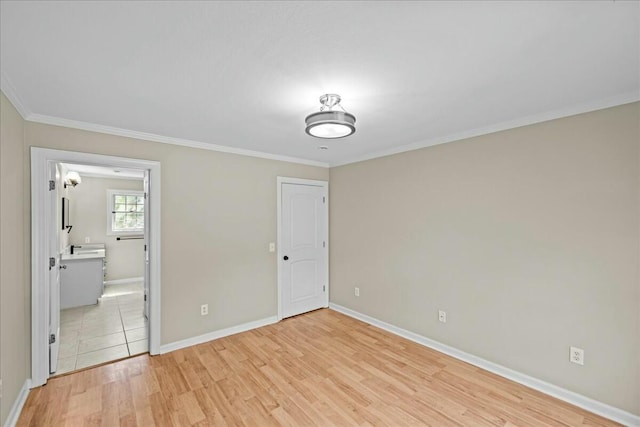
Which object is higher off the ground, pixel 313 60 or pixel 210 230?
pixel 313 60

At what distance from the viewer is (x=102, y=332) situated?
367 centimetres

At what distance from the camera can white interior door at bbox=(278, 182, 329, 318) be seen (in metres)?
4.16

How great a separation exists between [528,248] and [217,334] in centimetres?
347

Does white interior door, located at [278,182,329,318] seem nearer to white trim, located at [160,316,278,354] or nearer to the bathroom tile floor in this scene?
white trim, located at [160,316,278,354]

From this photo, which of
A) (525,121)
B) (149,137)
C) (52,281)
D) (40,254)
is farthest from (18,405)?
(525,121)

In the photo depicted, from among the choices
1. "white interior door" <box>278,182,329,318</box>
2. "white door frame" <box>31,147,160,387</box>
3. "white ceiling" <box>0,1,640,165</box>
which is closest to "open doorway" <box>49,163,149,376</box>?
"white door frame" <box>31,147,160,387</box>

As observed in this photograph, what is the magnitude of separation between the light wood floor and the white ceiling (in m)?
2.36

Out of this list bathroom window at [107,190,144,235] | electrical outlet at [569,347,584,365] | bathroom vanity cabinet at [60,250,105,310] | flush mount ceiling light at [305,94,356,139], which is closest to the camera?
flush mount ceiling light at [305,94,356,139]

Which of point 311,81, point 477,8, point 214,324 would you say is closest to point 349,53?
point 311,81

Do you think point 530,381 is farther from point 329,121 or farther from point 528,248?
point 329,121

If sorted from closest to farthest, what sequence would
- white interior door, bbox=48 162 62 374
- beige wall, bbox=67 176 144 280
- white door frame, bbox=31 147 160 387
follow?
white door frame, bbox=31 147 160 387 → white interior door, bbox=48 162 62 374 → beige wall, bbox=67 176 144 280

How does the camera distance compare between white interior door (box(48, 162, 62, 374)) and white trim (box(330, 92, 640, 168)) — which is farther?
white interior door (box(48, 162, 62, 374))

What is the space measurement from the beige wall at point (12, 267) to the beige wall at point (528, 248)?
11.6 ft

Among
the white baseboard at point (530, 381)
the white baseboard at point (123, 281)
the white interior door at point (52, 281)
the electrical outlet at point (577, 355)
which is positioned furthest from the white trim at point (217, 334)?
the white baseboard at point (123, 281)
